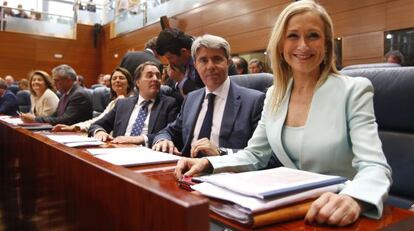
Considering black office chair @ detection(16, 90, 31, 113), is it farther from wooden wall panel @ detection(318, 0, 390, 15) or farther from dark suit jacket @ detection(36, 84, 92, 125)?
wooden wall panel @ detection(318, 0, 390, 15)

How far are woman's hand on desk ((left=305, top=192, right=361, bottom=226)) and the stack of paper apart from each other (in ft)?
0.15

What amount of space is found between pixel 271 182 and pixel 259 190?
0.08 metres

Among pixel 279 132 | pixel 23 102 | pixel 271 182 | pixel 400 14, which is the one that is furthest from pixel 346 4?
pixel 23 102

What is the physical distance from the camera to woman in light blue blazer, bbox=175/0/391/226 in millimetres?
929

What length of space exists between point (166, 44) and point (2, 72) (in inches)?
356

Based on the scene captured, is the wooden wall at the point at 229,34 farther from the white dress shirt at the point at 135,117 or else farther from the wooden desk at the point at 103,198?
the wooden desk at the point at 103,198

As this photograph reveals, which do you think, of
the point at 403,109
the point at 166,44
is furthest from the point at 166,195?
the point at 166,44

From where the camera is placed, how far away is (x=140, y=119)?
2.33m

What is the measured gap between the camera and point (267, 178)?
84 centimetres

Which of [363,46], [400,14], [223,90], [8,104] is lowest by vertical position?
[8,104]

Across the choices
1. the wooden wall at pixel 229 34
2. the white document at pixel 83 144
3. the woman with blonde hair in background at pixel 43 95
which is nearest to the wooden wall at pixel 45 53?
the wooden wall at pixel 229 34

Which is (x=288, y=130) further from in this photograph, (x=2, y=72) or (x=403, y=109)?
(x=2, y=72)

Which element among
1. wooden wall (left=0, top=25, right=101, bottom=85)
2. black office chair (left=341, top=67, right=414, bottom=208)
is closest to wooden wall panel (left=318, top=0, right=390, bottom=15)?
black office chair (left=341, top=67, right=414, bottom=208)

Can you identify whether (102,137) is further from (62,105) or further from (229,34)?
(229,34)
